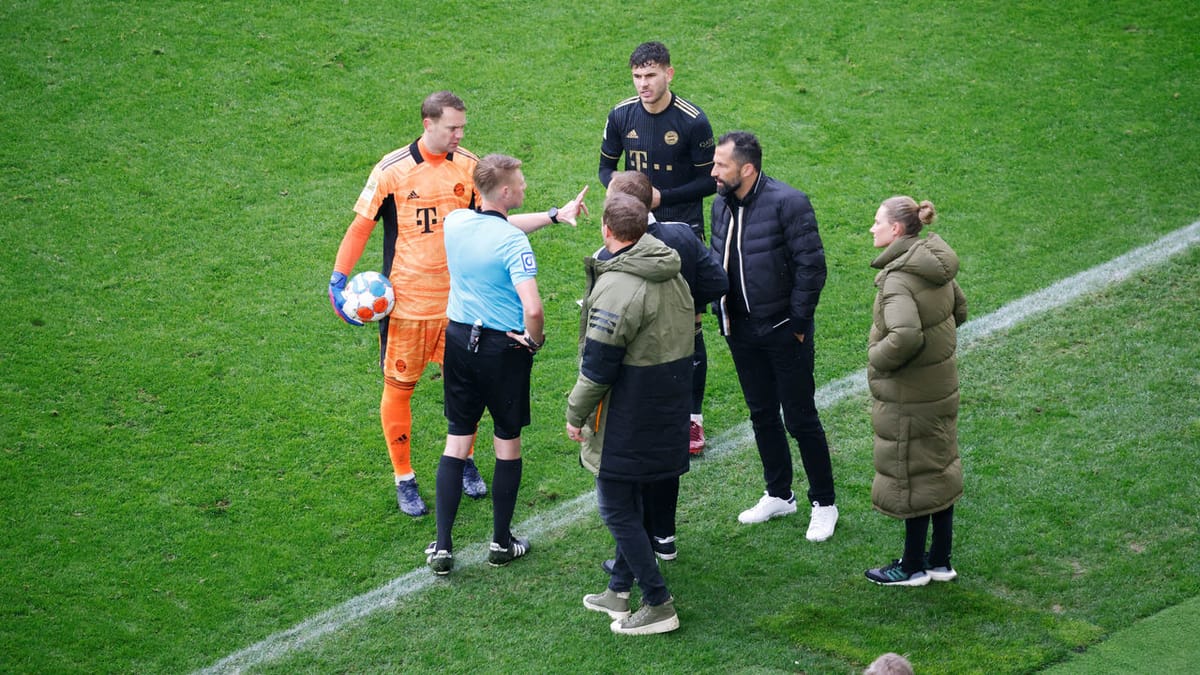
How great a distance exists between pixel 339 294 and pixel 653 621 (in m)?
2.52

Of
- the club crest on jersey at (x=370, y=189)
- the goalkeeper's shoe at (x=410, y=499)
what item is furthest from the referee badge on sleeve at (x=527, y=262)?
the goalkeeper's shoe at (x=410, y=499)

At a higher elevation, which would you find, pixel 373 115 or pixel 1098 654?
pixel 373 115

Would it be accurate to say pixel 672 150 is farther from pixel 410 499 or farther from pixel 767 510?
pixel 410 499

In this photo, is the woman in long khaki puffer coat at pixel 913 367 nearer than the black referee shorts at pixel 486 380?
Yes

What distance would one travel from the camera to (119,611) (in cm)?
575

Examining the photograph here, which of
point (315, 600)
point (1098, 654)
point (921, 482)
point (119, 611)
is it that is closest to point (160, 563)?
point (119, 611)

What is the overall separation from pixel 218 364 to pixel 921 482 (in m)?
4.74

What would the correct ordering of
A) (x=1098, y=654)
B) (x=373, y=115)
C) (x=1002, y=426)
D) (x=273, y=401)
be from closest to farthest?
(x=1098, y=654) → (x=1002, y=426) → (x=273, y=401) → (x=373, y=115)

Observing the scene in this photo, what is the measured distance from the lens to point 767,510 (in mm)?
6340

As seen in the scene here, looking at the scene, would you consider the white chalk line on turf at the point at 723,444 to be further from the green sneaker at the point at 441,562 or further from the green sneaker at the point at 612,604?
the green sneaker at the point at 612,604

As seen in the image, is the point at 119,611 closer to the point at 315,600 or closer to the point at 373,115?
the point at 315,600

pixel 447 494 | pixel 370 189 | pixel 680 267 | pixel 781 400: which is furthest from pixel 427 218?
pixel 781 400

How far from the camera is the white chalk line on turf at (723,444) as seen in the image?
5578 millimetres

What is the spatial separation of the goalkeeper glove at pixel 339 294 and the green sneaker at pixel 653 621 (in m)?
2.25
